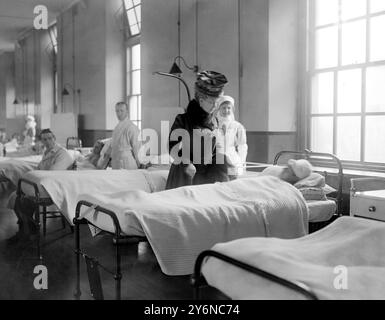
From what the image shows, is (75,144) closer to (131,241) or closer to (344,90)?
(344,90)

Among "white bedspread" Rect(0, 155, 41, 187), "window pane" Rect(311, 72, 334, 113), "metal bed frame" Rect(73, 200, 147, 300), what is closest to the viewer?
"metal bed frame" Rect(73, 200, 147, 300)

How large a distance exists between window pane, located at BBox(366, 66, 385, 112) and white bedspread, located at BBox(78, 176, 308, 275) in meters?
1.81

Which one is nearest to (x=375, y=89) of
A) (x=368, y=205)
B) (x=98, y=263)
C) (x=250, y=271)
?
(x=368, y=205)

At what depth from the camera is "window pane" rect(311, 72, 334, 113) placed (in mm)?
5168

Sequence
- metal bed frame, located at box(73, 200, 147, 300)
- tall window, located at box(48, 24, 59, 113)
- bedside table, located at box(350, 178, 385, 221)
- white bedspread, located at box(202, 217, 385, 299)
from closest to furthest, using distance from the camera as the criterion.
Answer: white bedspread, located at box(202, 217, 385, 299) → metal bed frame, located at box(73, 200, 147, 300) → bedside table, located at box(350, 178, 385, 221) → tall window, located at box(48, 24, 59, 113)

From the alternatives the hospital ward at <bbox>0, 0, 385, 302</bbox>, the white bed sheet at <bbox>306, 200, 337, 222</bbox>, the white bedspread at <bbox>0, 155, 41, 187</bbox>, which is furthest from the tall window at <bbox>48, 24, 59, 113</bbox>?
the white bed sheet at <bbox>306, 200, 337, 222</bbox>

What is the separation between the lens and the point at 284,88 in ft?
18.2

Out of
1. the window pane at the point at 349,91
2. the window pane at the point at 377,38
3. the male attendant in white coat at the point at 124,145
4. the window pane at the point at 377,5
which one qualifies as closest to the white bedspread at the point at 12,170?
the male attendant in white coat at the point at 124,145

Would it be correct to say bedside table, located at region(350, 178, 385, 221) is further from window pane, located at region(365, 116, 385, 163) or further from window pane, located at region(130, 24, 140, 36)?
window pane, located at region(130, 24, 140, 36)

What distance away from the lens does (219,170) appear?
388cm

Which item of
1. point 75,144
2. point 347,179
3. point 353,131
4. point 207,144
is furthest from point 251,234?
point 75,144

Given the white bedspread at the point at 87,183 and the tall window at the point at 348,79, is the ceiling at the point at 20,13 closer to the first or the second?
the white bedspread at the point at 87,183

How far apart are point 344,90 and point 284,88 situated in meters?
0.76

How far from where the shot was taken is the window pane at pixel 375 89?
461 cm
